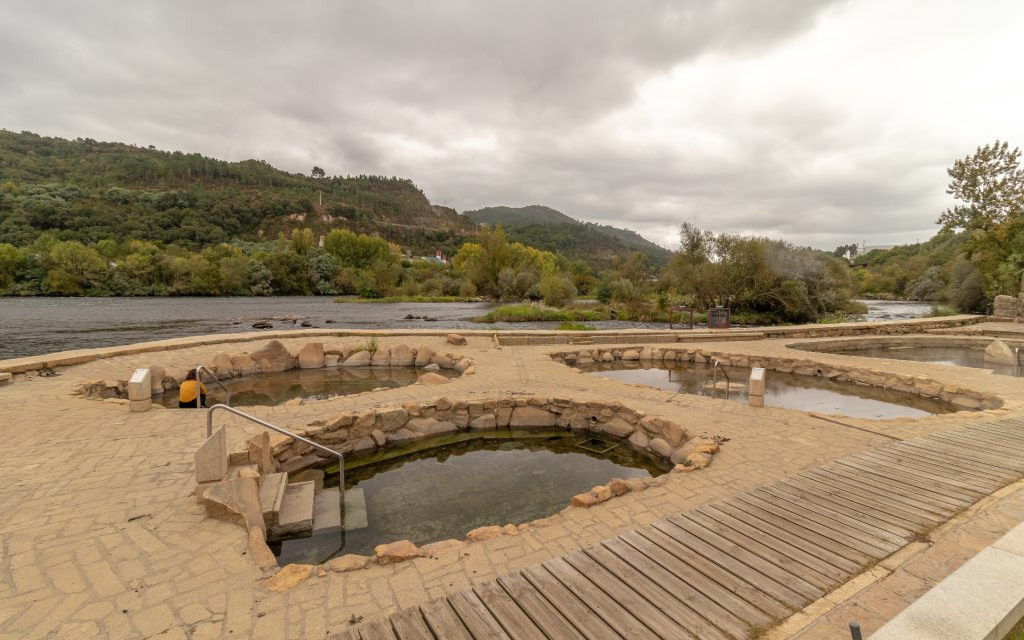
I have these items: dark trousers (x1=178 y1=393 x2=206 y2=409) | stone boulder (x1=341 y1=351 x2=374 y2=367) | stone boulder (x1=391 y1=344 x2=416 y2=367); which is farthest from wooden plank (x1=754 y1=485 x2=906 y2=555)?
stone boulder (x1=341 y1=351 x2=374 y2=367)

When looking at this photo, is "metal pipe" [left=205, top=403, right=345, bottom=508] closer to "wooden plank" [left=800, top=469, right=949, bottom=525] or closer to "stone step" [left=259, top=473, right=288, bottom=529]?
"stone step" [left=259, top=473, right=288, bottom=529]

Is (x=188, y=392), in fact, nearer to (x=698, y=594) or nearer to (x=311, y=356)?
(x=311, y=356)

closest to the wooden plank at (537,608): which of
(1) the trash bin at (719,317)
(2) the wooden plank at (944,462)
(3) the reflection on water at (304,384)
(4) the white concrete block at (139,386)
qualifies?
(2) the wooden plank at (944,462)

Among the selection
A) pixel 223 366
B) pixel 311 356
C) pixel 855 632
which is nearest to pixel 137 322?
pixel 223 366

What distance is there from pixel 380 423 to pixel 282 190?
11253 centimetres

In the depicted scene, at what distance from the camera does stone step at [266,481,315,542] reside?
4.39m

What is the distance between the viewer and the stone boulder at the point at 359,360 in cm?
1276

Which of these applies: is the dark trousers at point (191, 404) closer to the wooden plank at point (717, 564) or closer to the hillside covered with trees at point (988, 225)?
the wooden plank at point (717, 564)

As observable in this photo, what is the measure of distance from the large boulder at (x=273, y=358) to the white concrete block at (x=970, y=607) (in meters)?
12.9

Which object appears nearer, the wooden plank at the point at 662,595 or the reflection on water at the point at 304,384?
the wooden plank at the point at 662,595

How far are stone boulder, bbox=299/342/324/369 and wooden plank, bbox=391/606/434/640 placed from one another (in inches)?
438

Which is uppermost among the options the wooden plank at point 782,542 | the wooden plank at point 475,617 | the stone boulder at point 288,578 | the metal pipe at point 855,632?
the metal pipe at point 855,632

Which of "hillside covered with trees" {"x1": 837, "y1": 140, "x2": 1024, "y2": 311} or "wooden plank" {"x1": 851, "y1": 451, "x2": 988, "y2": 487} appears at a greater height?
"hillside covered with trees" {"x1": 837, "y1": 140, "x2": 1024, "y2": 311}

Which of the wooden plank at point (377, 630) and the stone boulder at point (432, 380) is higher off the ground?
the wooden plank at point (377, 630)
